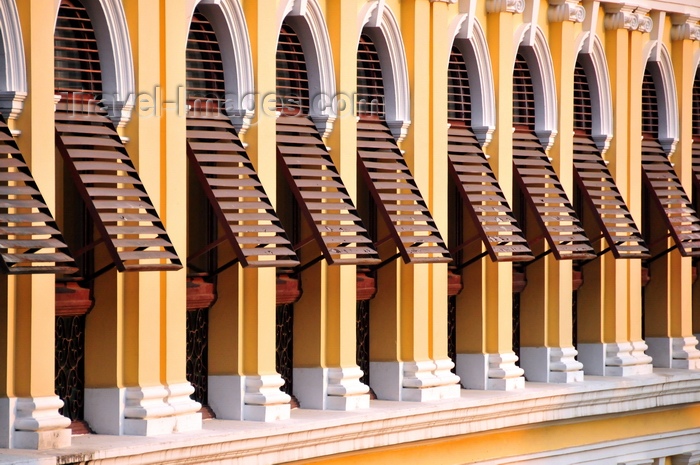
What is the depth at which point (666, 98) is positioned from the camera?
19.7 meters

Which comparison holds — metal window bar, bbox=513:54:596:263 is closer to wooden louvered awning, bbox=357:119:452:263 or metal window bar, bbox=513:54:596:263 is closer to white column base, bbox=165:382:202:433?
wooden louvered awning, bbox=357:119:452:263

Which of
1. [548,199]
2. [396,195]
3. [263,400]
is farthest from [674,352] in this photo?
[263,400]

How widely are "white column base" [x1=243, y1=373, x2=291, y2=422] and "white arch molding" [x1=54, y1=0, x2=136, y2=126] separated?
2.44 m

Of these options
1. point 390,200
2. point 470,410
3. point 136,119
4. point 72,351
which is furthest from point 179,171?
point 470,410

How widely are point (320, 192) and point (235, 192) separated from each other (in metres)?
1.14

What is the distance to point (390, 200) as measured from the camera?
1512cm

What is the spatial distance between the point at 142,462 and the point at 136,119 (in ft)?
8.09

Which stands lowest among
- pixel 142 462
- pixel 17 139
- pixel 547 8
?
pixel 142 462

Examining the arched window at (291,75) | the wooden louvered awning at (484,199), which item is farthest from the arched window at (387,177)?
the arched window at (291,75)

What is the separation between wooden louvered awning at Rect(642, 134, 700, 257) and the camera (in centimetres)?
1902

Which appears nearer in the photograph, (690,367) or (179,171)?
(179,171)

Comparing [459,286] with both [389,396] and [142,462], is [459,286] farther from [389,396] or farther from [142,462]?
[142,462]

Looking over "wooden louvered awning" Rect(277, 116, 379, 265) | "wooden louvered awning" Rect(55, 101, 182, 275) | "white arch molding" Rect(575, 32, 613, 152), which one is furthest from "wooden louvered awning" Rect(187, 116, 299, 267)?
"white arch molding" Rect(575, 32, 613, 152)

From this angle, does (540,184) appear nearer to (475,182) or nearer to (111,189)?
(475,182)
